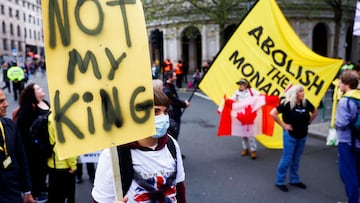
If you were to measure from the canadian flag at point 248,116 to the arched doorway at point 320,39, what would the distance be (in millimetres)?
26826

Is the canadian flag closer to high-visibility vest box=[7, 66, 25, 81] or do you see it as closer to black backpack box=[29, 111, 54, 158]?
black backpack box=[29, 111, 54, 158]

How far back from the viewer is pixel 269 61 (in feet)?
20.9

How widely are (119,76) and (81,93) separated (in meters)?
0.21

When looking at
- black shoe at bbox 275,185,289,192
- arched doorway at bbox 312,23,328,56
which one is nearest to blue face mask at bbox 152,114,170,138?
black shoe at bbox 275,185,289,192

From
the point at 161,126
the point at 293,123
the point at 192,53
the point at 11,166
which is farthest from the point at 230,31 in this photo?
the point at 161,126

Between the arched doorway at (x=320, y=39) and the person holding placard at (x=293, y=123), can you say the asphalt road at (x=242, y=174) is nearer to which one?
the person holding placard at (x=293, y=123)

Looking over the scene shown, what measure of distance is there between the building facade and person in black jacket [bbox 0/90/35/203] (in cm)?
5512

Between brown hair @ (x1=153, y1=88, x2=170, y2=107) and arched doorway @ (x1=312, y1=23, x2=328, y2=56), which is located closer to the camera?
brown hair @ (x1=153, y1=88, x2=170, y2=107)

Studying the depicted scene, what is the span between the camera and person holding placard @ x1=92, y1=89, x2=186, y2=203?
189 centimetres

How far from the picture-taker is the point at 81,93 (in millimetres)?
1628

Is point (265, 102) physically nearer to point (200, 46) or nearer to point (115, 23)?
point (115, 23)

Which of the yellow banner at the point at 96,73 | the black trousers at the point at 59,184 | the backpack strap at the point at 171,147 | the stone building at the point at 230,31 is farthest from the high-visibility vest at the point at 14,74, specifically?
the yellow banner at the point at 96,73

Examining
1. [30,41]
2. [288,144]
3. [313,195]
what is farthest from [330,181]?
[30,41]

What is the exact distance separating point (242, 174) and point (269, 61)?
225cm
